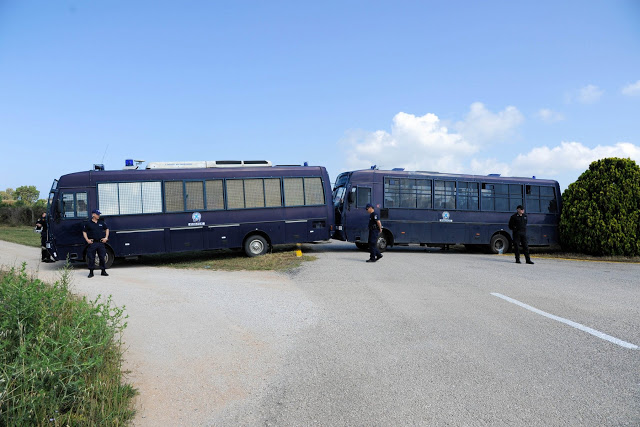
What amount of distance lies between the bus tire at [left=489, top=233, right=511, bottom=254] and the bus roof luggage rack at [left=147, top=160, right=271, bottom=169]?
1018 cm

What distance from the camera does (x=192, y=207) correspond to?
52.4 feet

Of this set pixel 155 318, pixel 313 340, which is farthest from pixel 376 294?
pixel 155 318

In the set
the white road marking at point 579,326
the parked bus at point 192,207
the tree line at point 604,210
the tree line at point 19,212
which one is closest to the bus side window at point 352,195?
the parked bus at point 192,207

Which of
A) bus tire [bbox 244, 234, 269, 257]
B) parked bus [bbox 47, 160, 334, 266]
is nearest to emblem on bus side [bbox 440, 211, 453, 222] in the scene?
parked bus [bbox 47, 160, 334, 266]

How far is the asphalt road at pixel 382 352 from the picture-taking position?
416 centimetres

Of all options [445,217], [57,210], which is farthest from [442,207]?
[57,210]

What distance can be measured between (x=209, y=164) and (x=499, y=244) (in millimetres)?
12600

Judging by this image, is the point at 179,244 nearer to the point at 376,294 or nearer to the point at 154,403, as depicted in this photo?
the point at 376,294

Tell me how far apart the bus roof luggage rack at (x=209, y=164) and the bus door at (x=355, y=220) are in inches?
138

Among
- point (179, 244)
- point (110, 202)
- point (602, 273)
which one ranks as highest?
point (110, 202)

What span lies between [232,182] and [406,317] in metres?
10.4

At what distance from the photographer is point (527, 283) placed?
36.1 feet

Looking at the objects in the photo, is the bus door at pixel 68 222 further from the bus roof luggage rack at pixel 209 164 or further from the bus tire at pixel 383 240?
the bus tire at pixel 383 240

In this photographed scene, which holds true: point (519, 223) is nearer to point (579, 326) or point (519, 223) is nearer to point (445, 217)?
point (445, 217)
